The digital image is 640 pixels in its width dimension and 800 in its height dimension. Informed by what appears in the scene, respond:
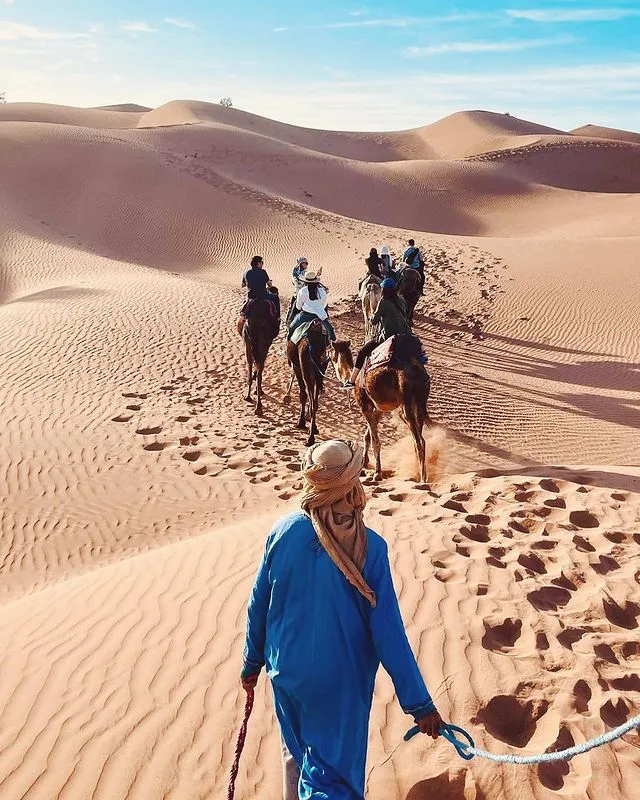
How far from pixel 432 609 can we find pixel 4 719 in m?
2.84

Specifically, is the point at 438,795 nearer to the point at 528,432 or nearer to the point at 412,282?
the point at 528,432

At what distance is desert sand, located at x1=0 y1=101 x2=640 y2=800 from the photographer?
397 cm

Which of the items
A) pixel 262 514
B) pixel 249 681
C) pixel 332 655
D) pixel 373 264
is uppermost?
pixel 332 655

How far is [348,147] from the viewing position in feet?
293

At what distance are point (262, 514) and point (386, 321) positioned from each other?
3030 millimetres

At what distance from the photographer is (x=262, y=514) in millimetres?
8219

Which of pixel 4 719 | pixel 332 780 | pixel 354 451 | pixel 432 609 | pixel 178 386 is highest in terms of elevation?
pixel 354 451

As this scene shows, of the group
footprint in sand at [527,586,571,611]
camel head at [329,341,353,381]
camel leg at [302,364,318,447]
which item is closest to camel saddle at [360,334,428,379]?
camel head at [329,341,353,381]

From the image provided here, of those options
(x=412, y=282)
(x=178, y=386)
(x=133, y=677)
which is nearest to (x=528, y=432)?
(x=412, y=282)

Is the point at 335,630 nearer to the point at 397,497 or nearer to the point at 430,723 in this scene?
the point at 430,723

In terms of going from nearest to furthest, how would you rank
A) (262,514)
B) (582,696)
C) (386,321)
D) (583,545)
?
(582,696) < (583,545) < (262,514) < (386,321)

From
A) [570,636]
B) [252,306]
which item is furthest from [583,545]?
[252,306]

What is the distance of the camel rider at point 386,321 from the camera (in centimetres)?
922

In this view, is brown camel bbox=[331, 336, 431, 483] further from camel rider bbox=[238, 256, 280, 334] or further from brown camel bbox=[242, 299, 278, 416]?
camel rider bbox=[238, 256, 280, 334]
